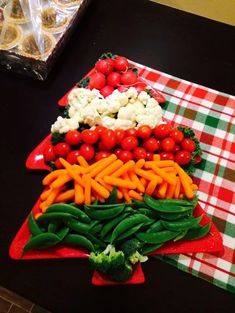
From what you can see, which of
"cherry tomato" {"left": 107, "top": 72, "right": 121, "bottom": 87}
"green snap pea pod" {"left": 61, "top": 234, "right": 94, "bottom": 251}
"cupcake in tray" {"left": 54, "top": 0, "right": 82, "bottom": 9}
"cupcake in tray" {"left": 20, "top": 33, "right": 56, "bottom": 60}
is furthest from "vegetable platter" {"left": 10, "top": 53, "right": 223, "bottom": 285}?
"cupcake in tray" {"left": 54, "top": 0, "right": 82, "bottom": 9}

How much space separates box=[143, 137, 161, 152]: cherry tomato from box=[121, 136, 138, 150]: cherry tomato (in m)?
0.04

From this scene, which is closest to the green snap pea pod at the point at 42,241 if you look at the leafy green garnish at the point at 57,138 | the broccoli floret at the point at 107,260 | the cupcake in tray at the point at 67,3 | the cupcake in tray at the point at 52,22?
the broccoli floret at the point at 107,260

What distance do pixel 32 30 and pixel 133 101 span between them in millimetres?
504

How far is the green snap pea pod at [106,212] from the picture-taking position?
113cm

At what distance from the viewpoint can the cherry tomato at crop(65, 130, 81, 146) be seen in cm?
127

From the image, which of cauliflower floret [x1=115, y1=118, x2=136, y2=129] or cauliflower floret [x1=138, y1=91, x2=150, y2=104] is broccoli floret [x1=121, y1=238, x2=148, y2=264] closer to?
cauliflower floret [x1=115, y1=118, x2=136, y2=129]

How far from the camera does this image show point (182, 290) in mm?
1146

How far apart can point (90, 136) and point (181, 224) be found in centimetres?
39

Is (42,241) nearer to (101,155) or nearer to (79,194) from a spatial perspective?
(79,194)

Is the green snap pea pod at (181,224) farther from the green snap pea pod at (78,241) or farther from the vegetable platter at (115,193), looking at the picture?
the green snap pea pod at (78,241)

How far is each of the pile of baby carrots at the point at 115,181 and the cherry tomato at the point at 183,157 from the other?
56 mm

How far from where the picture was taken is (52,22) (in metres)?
1.54

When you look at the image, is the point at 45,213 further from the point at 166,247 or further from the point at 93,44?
the point at 93,44

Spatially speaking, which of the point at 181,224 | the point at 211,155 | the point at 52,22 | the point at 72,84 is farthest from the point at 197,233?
the point at 52,22
